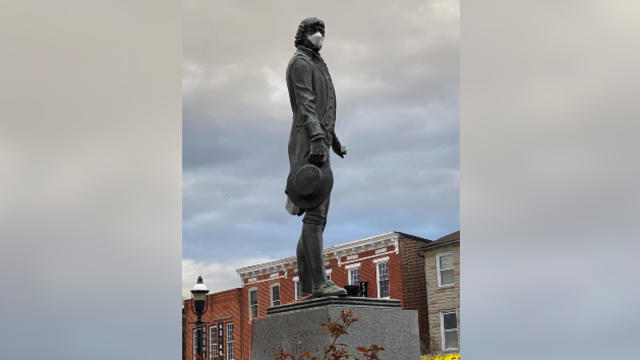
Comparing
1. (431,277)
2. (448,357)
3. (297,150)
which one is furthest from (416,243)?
(297,150)

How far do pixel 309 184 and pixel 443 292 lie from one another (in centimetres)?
3812

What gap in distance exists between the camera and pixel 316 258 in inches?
359

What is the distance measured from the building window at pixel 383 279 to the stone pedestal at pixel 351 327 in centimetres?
4011

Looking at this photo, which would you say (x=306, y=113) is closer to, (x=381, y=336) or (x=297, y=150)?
(x=297, y=150)

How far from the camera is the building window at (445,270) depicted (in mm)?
46000

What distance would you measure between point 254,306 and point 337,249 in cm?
904

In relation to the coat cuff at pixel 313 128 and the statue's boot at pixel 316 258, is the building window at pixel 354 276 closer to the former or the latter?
the statue's boot at pixel 316 258

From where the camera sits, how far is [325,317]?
8.45 metres

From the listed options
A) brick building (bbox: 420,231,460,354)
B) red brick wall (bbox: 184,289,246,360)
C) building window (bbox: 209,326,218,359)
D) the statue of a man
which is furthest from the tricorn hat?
building window (bbox: 209,326,218,359)

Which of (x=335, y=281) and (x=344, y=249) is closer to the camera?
(x=335, y=281)

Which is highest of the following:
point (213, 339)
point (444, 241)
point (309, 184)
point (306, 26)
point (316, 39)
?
point (444, 241)

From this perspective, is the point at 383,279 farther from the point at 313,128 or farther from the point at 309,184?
the point at 313,128

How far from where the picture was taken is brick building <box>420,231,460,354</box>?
45.6 meters

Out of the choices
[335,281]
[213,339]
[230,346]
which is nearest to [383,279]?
[335,281]
